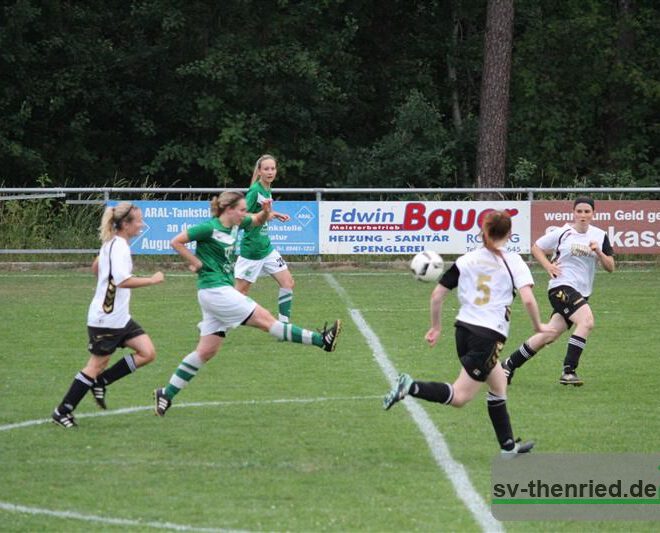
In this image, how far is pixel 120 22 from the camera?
33.4 metres

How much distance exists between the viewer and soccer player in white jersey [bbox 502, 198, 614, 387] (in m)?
11.1

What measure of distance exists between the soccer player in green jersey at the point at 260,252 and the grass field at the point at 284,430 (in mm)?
611

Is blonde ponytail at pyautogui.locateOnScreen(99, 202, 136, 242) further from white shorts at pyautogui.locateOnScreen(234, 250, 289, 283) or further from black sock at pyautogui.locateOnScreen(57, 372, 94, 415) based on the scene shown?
white shorts at pyautogui.locateOnScreen(234, 250, 289, 283)

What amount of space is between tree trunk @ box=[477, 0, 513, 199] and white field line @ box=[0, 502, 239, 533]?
74.4 feet

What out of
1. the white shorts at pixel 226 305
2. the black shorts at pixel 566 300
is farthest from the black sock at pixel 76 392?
the black shorts at pixel 566 300

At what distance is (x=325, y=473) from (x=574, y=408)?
293 centimetres

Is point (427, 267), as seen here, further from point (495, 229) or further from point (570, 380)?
point (570, 380)

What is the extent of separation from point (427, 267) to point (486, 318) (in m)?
0.89

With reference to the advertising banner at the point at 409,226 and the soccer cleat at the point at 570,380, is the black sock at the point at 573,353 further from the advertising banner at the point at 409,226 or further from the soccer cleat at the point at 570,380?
the advertising banner at the point at 409,226

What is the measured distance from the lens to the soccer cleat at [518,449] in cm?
820

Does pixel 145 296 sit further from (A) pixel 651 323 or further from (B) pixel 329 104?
(B) pixel 329 104

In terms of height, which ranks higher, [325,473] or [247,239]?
[247,239]

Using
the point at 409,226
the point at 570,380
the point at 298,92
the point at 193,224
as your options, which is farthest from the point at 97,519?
the point at 298,92

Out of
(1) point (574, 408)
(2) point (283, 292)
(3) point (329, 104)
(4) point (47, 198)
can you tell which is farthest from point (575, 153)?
(1) point (574, 408)
